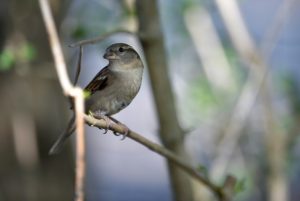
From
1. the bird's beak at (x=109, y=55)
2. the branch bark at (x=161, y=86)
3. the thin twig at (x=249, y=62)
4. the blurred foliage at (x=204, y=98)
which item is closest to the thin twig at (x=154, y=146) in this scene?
the bird's beak at (x=109, y=55)

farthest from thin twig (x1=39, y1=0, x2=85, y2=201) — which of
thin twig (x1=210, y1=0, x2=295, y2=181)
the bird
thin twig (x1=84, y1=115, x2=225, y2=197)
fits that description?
thin twig (x1=210, y1=0, x2=295, y2=181)

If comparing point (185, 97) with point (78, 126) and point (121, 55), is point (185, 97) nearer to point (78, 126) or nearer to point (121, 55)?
point (121, 55)

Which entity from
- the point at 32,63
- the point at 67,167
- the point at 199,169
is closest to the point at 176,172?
the point at 199,169

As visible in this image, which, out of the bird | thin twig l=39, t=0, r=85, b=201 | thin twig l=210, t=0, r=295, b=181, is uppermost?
thin twig l=210, t=0, r=295, b=181

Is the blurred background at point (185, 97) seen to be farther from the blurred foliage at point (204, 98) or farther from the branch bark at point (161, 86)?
the branch bark at point (161, 86)

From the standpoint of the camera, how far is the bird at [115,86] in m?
2.14

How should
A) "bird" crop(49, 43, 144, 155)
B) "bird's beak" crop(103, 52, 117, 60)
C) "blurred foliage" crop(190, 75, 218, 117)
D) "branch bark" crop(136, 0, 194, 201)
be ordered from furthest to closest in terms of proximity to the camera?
1. "blurred foliage" crop(190, 75, 218, 117)
2. "branch bark" crop(136, 0, 194, 201)
3. "bird" crop(49, 43, 144, 155)
4. "bird's beak" crop(103, 52, 117, 60)

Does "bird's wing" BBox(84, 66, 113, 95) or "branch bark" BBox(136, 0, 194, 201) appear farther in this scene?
"branch bark" BBox(136, 0, 194, 201)

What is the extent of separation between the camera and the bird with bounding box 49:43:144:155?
2145 millimetres

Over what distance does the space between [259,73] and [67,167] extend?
7.49ft

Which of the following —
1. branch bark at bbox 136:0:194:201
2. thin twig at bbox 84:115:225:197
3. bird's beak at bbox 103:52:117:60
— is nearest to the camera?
thin twig at bbox 84:115:225:197

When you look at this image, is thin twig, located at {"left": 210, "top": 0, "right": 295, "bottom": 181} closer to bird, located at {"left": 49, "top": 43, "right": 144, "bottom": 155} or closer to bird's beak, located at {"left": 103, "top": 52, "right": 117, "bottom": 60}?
bird, located at {"left": 49, "top": 43, "right": 144, "bottom": 155}

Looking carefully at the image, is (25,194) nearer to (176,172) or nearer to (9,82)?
(9,82)

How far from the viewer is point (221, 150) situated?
526 cm
